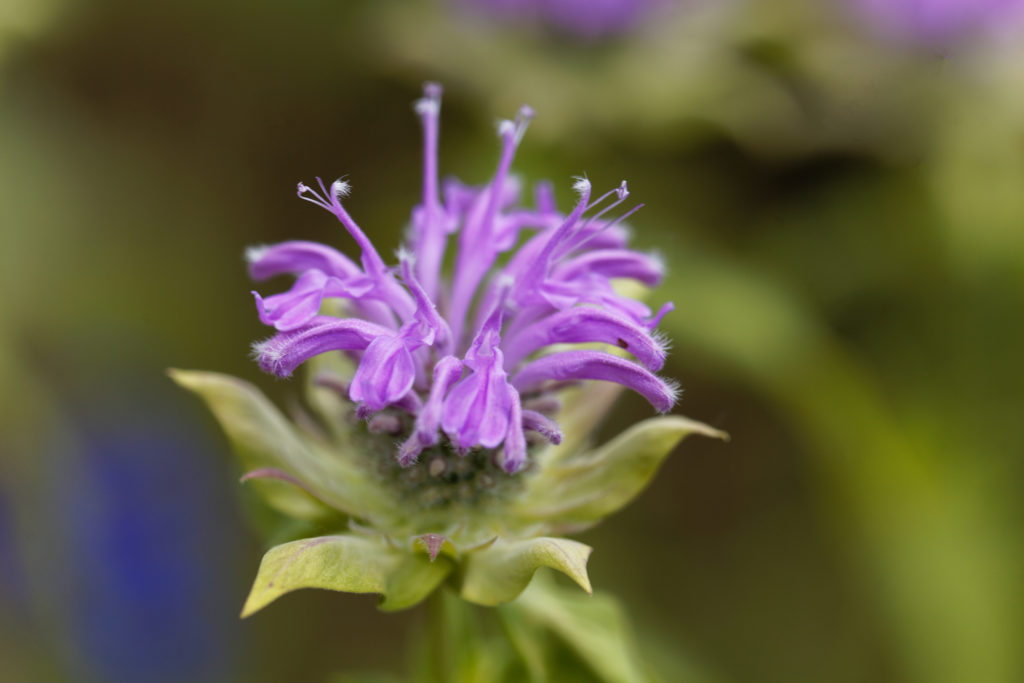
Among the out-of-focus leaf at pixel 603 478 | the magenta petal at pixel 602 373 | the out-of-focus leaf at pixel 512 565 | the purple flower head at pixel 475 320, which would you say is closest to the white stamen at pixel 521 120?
the purple flower head at pixel 475 320

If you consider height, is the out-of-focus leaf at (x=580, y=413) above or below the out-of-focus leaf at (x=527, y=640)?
above

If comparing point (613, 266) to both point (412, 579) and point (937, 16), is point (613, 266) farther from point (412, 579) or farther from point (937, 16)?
point (937, 16)

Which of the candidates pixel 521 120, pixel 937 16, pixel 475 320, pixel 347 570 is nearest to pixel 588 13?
pixel 937 16

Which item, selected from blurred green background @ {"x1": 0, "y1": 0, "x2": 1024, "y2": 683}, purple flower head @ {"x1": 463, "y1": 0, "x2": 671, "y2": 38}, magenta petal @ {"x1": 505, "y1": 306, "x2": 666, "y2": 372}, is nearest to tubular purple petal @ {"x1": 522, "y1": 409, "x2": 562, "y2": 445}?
magenta petal @ {"x1": 505, "y1": 306, "x2": 666, "y2": 372}

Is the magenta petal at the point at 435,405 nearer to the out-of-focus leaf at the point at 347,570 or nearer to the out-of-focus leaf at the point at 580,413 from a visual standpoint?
the out-of-focus leaf at the point at 347,570

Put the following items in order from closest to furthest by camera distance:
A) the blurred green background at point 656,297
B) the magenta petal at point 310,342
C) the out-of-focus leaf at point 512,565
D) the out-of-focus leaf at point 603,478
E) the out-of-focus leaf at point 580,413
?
the out-of-focus leaf at point 512,565 → the magenta petal at point 310,342 → the out-of-focus leaf at point 603,478 → the out-of-focus leaf at point 580,413 → the blurred green background at point 656,297

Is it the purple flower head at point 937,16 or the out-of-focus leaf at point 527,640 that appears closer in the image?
the out-of-focus leaf at point 527,640

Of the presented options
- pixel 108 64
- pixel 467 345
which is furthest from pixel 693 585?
pixel 108 64
